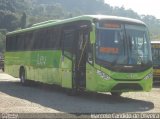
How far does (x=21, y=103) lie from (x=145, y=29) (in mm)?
5274

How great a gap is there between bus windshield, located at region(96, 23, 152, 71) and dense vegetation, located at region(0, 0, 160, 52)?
72.6 metres

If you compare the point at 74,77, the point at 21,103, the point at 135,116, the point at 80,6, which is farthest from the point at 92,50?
the point at 80,6

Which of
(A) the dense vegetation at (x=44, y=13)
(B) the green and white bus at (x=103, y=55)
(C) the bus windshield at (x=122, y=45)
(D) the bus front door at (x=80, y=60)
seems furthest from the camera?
(A) the dense vegetation at (x=44, y=13)

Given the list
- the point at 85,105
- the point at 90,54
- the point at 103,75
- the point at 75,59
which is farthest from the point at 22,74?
the point at 85,105

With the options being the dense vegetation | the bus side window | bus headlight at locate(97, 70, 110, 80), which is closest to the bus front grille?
bus headlight at locate(97, 70, 110, 80)

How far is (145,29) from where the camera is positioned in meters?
16.8

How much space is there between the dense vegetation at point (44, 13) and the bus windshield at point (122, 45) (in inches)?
2857

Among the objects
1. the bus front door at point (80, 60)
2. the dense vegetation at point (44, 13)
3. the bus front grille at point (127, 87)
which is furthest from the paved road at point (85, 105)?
the dense vegetation at point (44, 13)

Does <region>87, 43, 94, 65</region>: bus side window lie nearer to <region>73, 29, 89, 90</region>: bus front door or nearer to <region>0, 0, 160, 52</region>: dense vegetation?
<region>73, 29, 89, 90</region>: bus front door

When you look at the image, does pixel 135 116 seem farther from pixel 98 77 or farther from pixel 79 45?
pixel 79 45

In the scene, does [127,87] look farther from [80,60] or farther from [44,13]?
[44,13]

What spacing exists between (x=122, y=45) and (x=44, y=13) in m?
159

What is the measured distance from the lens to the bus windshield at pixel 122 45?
15.9 m

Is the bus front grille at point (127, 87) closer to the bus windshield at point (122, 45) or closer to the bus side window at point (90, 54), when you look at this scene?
the bus windshield at point (122, 45)
